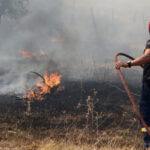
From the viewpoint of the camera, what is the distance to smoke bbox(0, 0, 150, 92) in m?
16.8

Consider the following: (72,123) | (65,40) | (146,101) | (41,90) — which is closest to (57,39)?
(65,40)

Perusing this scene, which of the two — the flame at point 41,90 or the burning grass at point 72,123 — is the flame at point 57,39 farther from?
the flame at point 41,90

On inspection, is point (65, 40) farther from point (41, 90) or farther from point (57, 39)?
point (41, 90)

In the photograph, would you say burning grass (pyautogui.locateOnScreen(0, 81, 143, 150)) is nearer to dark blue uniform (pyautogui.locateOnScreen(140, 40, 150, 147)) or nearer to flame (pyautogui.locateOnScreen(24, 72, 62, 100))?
flame (pyautogui.locateOnScreen(24, 72, 62, 100))

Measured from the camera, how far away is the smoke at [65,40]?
16.8 metres

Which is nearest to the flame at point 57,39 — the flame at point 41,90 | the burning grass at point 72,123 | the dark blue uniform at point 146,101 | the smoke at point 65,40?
the smoke at point 65,40

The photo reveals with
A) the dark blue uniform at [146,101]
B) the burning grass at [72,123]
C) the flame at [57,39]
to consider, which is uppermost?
the flame at [57,39]

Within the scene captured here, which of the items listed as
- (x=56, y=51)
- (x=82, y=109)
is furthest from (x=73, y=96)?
(x=56, y=51)

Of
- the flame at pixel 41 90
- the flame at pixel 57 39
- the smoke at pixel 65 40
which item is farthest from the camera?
the flame at pixel 57 39

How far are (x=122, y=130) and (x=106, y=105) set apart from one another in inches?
116

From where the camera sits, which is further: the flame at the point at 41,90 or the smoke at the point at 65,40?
the smoke at the point at 65,40

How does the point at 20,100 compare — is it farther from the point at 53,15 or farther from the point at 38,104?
the point at 53,15

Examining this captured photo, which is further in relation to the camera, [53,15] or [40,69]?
[53,15]

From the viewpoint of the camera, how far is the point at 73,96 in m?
11.8
